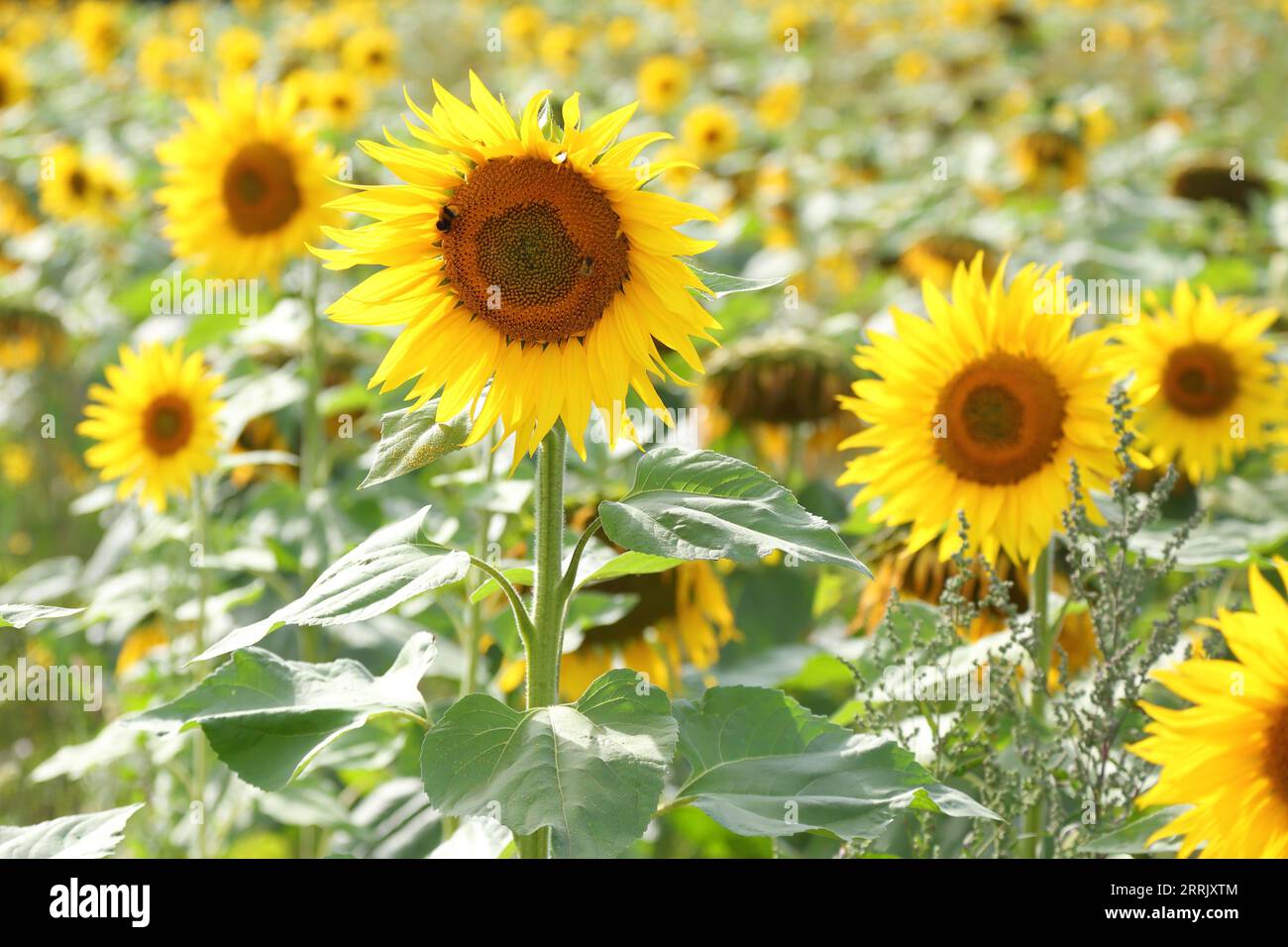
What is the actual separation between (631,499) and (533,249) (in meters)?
0.30

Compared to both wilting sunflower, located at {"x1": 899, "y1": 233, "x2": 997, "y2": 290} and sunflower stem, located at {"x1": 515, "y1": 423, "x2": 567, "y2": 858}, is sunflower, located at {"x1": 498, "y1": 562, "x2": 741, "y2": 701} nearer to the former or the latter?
sunflower stem, located at {"x1": 515, "y1": 423, "x2": 567, "y2": 858}

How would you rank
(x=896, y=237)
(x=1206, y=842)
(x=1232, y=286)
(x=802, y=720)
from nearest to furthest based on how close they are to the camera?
1. (x=1206, y=842)
2. (x=802, y=720)
3. (x=1232, y=286)
4. (x=896, y=237)

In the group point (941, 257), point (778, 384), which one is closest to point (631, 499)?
point (778, 384)

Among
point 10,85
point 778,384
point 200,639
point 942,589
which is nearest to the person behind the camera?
point 942,589

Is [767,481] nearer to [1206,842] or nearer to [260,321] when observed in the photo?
[1206,842]

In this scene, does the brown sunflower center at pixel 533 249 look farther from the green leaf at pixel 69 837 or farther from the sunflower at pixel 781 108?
the sunflower at pixel 781 108

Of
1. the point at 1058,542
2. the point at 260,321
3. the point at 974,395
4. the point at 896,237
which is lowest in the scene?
the point at 1058,542

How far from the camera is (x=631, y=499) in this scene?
149 cm

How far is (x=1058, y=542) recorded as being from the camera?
2.44 metres

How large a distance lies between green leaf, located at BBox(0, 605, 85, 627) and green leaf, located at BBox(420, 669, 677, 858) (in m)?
0.39

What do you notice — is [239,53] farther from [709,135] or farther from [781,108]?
[781,108]

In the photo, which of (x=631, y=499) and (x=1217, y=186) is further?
(x=1217, y=186)
